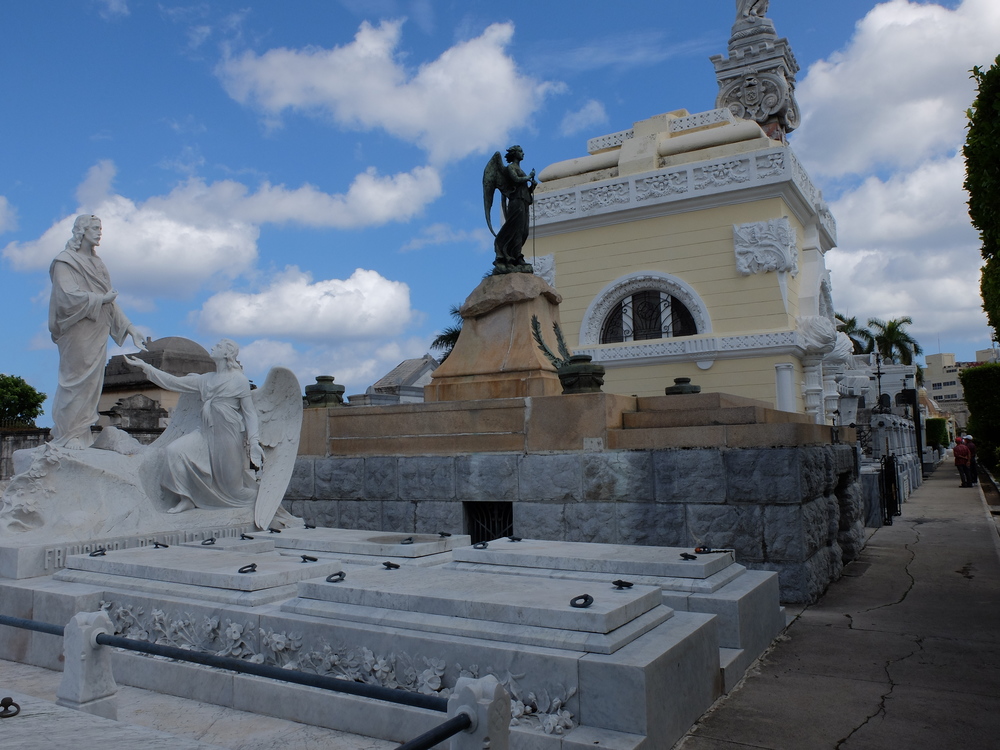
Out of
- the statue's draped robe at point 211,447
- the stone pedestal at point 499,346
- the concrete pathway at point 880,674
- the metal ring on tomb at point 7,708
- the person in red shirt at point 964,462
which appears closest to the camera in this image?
the metal ring on tomb at point 7,708

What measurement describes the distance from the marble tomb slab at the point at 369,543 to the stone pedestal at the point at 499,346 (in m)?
2.64

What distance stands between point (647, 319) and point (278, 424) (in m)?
11.1

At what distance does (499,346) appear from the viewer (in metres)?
8.88

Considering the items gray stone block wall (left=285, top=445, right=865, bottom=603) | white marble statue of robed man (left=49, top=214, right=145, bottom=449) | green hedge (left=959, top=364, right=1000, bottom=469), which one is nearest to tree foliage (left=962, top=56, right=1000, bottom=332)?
gray stone block wall (left=285, top=445, right=865, bottom=603)

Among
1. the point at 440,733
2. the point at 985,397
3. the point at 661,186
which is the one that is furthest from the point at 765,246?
the point at 985,397

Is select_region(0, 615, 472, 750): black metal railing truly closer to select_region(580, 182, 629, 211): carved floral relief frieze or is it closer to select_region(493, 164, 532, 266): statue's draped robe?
select_region(493, 164, 532, 266): statue's draped robe

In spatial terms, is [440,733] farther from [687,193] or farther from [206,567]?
[687,193]

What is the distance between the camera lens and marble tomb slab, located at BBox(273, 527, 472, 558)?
5.44 meters

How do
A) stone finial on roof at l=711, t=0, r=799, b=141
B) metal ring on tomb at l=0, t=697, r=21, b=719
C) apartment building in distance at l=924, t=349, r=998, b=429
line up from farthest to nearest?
apartment building in distance at l=924, t=349, r=998, b=429 < stone finial on roof at l=711, t=0, r=799, b=141 < metal ring on tomb at l=0, t=697, r=21, b=719

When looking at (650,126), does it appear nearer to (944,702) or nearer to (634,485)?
(634,485)

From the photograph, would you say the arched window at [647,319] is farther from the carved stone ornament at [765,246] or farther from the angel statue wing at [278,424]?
the angel statue wing at [278,424]

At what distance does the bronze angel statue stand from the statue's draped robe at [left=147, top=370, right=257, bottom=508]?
3.77 metres

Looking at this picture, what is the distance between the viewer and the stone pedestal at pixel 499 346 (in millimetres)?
8469

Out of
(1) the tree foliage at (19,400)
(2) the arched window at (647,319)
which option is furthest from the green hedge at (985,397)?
(1) the tree foliage at (19,400)
